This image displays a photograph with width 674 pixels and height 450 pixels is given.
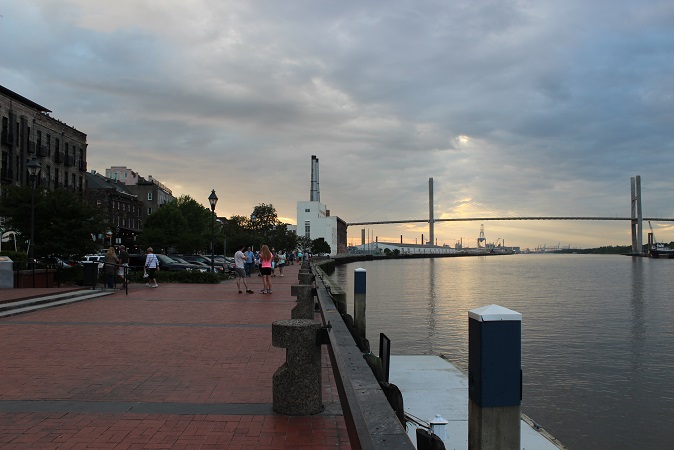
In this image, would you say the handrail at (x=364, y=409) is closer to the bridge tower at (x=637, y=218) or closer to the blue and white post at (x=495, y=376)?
the blue and white post at (x=495, y=376)

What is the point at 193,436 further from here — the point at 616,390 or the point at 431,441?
the point at 616,390

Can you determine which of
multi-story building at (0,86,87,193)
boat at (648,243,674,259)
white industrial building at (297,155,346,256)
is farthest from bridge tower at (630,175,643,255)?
multi-story building at (0,86,87,193)

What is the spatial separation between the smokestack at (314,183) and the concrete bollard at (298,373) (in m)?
153

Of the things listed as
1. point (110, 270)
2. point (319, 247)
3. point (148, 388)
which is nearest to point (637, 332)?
point (148, 388)

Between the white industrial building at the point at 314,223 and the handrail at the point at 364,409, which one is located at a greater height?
the white industrial building at the point at 314,223

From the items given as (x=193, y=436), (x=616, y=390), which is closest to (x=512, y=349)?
(x=193, y=436)

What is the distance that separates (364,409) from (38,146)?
165 feet

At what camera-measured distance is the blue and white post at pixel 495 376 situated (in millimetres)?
3168

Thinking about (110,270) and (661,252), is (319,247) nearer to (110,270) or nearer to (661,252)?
(661,252)

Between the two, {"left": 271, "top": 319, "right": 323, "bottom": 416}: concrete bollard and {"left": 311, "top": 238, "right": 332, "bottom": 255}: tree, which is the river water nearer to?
{"left": 271, "top": 319, "right": 323, "bottom": 416}: concrete bollard

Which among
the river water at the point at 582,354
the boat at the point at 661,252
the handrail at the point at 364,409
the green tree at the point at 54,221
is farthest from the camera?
the boat at the point at 661,252

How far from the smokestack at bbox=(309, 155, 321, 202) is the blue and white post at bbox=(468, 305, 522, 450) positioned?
156 meters

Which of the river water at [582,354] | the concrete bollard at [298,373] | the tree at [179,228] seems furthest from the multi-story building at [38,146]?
the concrete bollard at [298,373]

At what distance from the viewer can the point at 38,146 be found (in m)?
46.8
